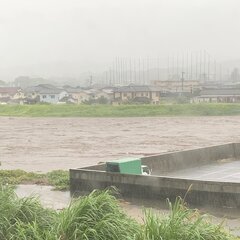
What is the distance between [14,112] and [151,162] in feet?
238

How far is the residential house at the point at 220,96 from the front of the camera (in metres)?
98.3

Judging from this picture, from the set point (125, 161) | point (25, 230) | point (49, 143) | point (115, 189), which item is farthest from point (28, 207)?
point (49, 143)

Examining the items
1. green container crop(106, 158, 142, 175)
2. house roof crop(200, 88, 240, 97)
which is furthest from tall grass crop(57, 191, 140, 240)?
house roof crop(200, 88, 240, 97)

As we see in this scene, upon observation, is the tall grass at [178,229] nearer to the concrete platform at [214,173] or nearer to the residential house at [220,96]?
the concrete platform at [214,173]

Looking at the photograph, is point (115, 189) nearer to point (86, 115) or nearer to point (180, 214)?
point (180, 214)

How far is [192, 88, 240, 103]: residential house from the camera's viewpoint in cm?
9831

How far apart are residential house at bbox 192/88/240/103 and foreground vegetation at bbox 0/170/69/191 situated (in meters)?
83.2

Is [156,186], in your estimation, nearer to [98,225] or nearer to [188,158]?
[188,158]

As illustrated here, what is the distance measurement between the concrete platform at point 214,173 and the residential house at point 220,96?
267 ft

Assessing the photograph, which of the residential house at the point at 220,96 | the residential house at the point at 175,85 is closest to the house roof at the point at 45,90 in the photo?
the residential house at the point at 175,85

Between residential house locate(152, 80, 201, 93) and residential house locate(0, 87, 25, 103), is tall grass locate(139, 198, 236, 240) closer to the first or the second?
residential house locate(0, 87, 25, 103)

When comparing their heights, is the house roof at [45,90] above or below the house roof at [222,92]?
above

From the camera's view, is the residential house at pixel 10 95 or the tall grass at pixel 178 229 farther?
the residential house at pixel 10 95

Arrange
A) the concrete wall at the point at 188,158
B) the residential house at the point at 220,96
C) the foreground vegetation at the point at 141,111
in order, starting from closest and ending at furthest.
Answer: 1. the concrete wall at the point at 188,158
2. the foreground vegetation at the point at 141,111
3. the residential house at the point at 220,96
